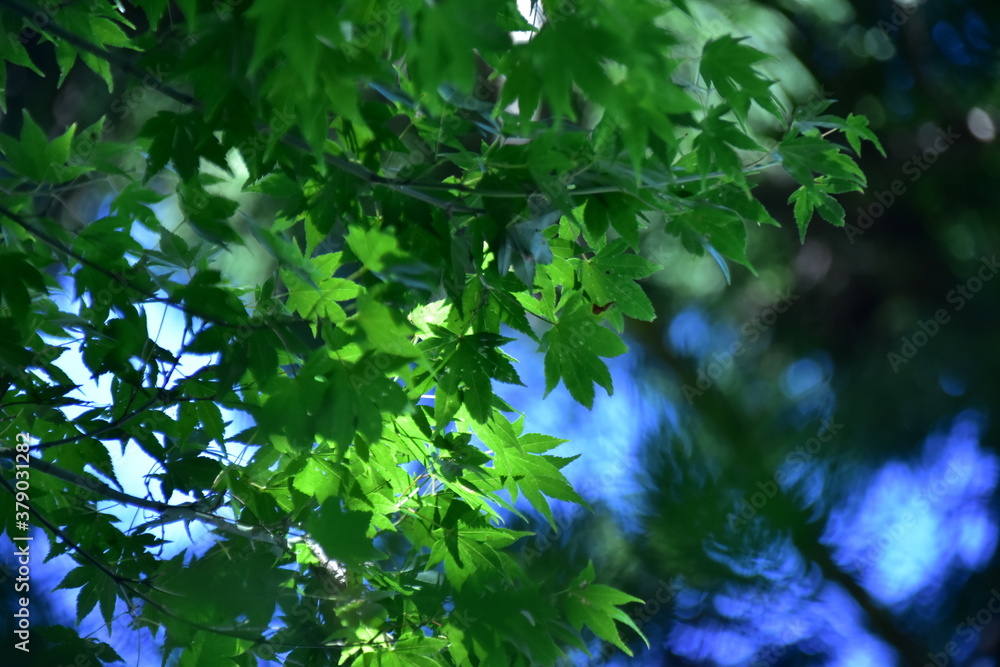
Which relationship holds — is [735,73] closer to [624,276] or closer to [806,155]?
[806,155]

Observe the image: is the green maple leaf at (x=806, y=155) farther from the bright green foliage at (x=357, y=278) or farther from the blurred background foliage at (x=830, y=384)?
the blurred background foliage at (x=830, y=384)

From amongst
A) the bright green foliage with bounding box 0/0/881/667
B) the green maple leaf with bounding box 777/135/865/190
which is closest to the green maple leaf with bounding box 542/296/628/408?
the bright green foliage with bounding box 0/0/881/667

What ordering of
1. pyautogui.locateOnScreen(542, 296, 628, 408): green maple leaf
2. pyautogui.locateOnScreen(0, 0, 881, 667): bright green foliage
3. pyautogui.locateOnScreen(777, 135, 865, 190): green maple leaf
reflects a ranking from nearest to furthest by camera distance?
1. pyautogui.locateOnScreen(0, 0, 881, 667): bright green foliage
2. pyautogui.locateOnScreen(777, 135, 865, 190): green maple leaf
3. pyautogui.locateOnScreen(542, 296, 628, 408): green maple leaf

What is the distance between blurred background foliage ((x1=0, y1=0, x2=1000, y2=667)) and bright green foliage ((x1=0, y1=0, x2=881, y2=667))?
1.68 ft

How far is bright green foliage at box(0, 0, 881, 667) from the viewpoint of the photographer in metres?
0.59

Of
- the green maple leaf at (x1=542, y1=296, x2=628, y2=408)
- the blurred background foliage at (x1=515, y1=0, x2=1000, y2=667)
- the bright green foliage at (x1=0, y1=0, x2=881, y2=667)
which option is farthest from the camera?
the blurred background foliage at (x1=515, y1=0, x2=1000, y2=667)

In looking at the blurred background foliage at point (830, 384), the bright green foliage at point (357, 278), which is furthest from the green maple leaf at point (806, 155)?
the blurred background foliage at point (830, 384)

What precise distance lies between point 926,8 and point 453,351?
83.7 inches

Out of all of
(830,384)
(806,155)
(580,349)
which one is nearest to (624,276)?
(580,349)

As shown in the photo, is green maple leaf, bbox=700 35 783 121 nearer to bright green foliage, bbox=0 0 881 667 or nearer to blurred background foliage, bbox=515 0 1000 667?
bright green foliage, bbox=0 0 881 667

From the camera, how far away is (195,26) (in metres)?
0.59

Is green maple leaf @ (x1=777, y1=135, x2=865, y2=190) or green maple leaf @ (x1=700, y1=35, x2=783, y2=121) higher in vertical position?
green maple leaf @ (x1=700, y1=35, x2=783, y2=121)

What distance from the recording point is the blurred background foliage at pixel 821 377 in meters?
A: 1.54

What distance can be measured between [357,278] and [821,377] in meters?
1.58
